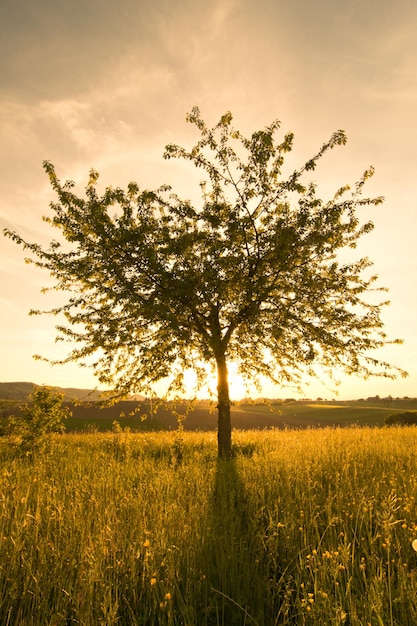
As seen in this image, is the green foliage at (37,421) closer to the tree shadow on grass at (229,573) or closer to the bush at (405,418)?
the tree shadow on grass at (229,573)

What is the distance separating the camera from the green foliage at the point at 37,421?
1102cm

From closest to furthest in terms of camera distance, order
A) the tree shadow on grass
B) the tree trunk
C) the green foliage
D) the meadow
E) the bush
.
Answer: the meadow
the tree shadow on grass
the green foliage
the tree trunk
the bush

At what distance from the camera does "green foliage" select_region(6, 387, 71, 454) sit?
36.2 feet

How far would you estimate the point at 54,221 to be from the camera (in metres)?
10.1

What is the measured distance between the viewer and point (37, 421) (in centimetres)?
1122

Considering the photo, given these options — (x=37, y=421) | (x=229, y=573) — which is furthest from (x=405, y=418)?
(x=229, y=573)

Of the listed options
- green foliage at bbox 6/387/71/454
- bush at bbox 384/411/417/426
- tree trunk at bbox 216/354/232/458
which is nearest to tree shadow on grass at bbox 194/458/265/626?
tree trunk at bbox 216/354/232/458

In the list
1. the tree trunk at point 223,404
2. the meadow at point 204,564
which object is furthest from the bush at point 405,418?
the meadow at point 204,564

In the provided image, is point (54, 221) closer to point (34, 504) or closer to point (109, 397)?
point (109, 397)

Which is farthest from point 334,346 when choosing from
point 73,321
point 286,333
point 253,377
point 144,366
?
point 73,321

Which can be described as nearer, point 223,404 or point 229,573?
point 229,573

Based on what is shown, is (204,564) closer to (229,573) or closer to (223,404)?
(229,573)

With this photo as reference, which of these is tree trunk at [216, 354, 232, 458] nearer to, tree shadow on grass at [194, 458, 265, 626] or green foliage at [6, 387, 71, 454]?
green foliage at [6, 387, 71, 454]

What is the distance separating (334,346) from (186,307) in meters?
4.56
